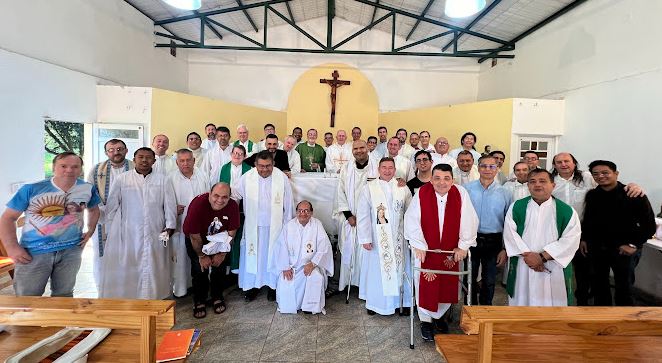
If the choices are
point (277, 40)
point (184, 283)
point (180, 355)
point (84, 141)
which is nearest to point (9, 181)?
point (84, 141)

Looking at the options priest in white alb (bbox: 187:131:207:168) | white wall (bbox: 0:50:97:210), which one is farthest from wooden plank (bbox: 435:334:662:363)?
white wall (bbox: 0:50:97:210)

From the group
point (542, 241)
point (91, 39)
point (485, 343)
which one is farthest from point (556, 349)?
point (91, 39)

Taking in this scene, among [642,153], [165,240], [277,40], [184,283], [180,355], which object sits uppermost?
[277,40]

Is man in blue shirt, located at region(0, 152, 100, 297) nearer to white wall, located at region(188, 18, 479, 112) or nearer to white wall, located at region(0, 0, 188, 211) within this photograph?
white wall, located at region(0, 0, 188, 211)

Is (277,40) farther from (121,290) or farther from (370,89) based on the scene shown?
(121,290)

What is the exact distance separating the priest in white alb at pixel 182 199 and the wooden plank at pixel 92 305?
2388 mm

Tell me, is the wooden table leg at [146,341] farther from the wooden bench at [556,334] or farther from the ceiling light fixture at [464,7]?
the ceiling light fixture at [464,7]

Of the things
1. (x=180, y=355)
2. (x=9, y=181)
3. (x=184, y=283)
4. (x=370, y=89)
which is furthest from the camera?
(x=370, y=89)

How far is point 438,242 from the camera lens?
325 centimetres

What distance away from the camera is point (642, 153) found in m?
4.93

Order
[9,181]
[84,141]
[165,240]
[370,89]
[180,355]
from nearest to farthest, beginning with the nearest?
[180,355]
[165,240]
[9,181]
[84,141]
[370,89]

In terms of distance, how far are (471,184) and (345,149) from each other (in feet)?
12.2

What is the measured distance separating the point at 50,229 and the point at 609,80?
7300 millimetres

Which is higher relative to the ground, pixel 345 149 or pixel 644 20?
pixel 644 20
